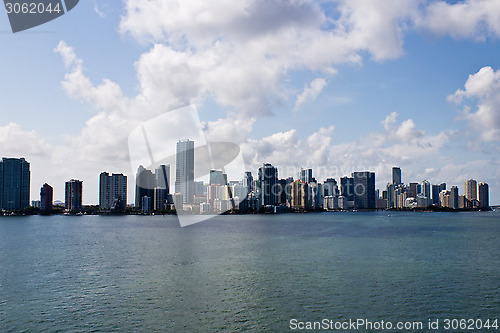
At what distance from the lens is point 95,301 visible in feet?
114

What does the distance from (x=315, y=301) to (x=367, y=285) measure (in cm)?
882

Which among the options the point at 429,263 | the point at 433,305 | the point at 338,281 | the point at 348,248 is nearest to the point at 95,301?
the point at 338,281

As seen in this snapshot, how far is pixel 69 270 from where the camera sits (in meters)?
49.8

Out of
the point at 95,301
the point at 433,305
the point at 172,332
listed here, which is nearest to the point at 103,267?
the point at 95,301

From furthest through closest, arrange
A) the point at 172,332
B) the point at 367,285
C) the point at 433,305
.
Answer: the point at 367,285, the point at 433,305, the point at 172,332

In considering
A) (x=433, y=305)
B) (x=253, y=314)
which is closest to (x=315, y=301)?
(x=253, y=314)

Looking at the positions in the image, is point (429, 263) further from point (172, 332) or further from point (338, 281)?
point (172, 332)

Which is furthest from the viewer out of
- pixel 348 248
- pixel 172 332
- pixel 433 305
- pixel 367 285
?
pixel 348 248

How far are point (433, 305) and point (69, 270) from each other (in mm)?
44553

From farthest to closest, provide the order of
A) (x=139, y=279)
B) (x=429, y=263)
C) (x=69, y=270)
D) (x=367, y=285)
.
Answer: (x=429, y=263), (x=69, y=270), (x=139, y=279), (x=367, y=285)

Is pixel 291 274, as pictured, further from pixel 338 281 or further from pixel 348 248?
pixel 348 248

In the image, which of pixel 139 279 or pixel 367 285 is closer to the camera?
pixel 367 285

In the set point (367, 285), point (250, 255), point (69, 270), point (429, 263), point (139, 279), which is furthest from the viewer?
point (250, 255)

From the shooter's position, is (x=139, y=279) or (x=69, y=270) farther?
(x=69, y=270)
